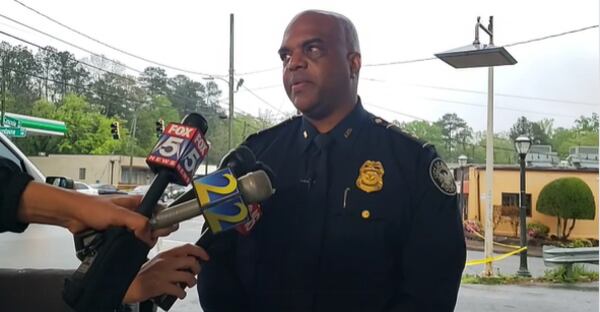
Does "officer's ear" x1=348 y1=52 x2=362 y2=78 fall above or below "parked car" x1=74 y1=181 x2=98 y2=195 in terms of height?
above

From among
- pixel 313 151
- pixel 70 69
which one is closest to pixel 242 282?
pixel 313 151

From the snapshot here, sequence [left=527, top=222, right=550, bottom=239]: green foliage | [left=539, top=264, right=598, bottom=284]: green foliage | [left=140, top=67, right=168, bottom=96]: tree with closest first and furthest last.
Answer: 1. [left=140, top=67, right=168, bottom=96]: tree
2. [left=539, top=264, right=598, bottom=284]: green foliage
3. [left=527, top=222, right=550, bottom=239]: green foliage

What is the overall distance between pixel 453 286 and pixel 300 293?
249mm

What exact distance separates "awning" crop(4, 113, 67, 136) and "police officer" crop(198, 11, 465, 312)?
1.88 meters

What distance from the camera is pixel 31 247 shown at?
88.4 inches

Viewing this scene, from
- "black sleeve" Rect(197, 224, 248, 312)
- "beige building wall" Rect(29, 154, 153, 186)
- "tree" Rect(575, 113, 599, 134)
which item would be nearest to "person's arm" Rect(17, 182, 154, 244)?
"black sleeve" Rect(197, 224, 248, 312)

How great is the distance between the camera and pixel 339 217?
95 centimetres

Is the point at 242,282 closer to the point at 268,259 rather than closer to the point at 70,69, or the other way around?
the point at 268,259

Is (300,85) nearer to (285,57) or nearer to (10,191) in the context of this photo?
(285,57)

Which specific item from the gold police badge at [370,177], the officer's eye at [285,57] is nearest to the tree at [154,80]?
the officer's eye at [285,57]

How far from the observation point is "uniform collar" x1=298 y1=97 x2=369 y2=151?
3.31ft

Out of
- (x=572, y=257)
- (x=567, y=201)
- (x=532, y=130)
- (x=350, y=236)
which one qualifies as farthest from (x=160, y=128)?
(x=567, y=201)

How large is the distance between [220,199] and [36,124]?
2.36 meters

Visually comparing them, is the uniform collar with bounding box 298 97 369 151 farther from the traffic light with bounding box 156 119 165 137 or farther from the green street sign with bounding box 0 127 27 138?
the green street sign with bounding box 0 127 27 138
